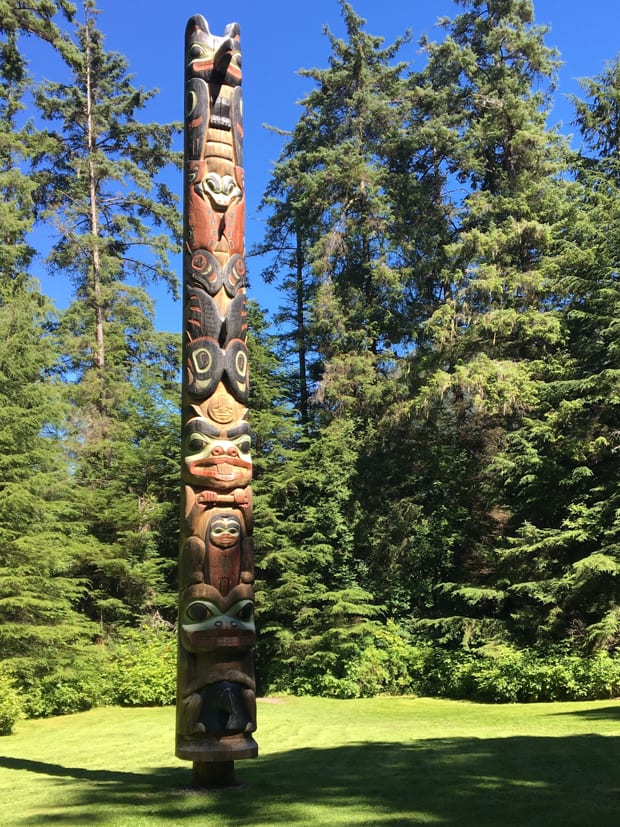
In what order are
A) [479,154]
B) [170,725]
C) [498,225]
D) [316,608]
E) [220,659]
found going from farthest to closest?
1. [479,154]
2. [498,225]
3. [316,608]
4. [170,725]
5. [220,659]

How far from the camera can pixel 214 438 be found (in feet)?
22.4

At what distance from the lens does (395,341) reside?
2484 cm

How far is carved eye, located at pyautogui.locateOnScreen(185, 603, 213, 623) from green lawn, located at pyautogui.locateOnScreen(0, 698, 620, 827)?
1.40 m

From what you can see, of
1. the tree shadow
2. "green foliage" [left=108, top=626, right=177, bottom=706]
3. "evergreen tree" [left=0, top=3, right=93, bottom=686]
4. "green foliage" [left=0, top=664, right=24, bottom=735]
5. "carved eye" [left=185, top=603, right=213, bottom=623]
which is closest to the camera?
"carved eye" [left=185, top=603, right=213, bottom=623]

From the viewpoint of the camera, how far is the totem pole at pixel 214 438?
621 cm

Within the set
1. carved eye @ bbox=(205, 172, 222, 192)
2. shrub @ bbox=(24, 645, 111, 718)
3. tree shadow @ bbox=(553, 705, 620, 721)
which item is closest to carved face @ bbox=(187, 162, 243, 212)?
carved eye @ bbox=(205, 172, 222, 192)

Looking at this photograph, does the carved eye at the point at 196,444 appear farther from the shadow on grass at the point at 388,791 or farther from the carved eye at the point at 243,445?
the shadow on grass at the point at 388,791

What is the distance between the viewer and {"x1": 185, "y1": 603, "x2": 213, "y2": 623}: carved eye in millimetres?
6332

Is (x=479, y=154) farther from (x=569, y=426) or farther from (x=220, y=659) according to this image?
(x=220, y=659)

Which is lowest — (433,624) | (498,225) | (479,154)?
(433,624)

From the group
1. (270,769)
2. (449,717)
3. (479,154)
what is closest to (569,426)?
(449,717)

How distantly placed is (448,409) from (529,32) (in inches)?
482

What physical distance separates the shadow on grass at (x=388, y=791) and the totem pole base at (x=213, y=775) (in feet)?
0.39

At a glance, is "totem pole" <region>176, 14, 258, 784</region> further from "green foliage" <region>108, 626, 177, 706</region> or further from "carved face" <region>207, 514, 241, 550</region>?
"green foliage" <region>108, 626, 177, 706</region>
